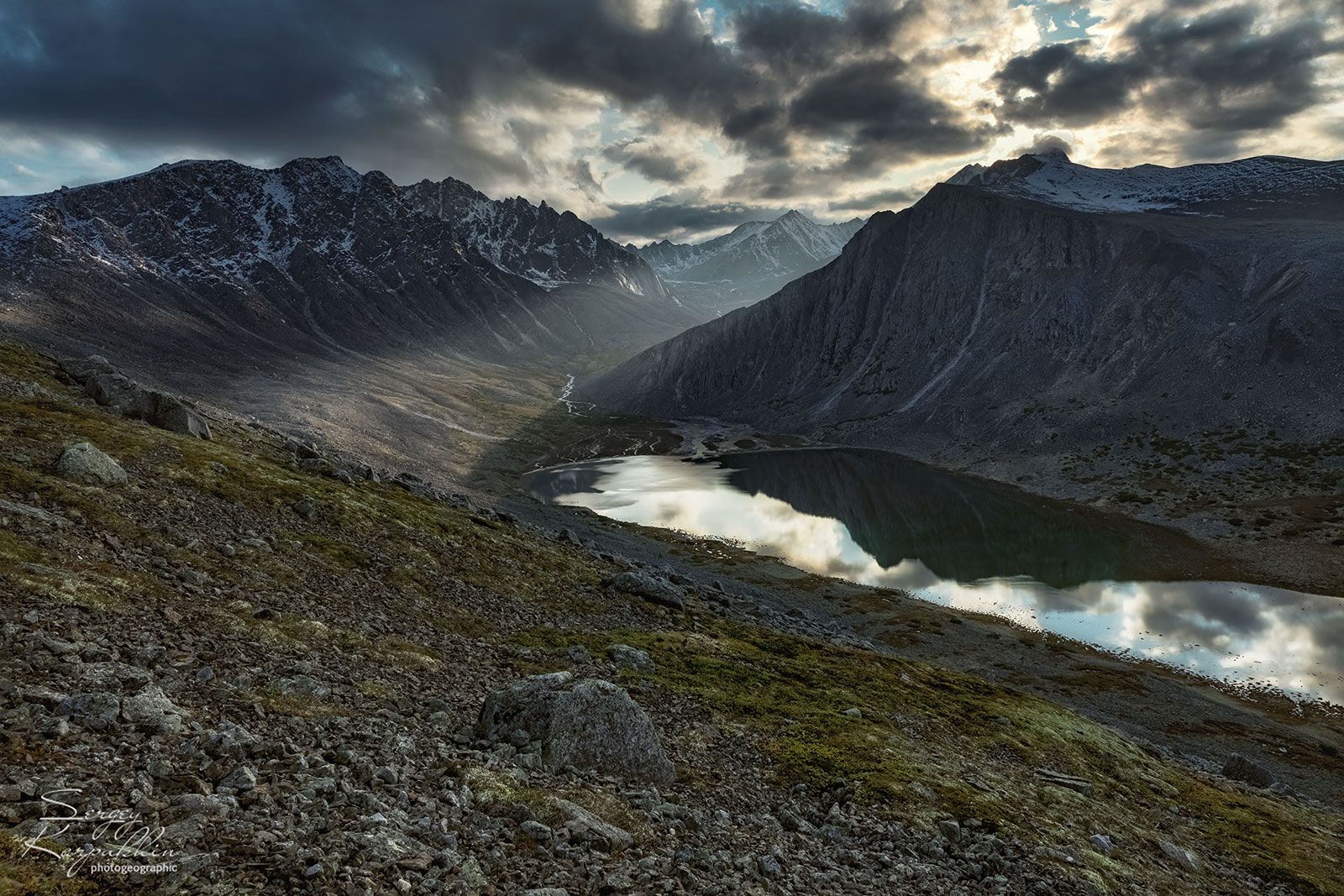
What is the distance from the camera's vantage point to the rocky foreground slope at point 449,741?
10164 mm

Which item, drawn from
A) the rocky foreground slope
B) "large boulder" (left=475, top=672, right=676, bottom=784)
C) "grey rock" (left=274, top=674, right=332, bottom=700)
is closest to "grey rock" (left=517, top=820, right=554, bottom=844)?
the rocky foreground slope

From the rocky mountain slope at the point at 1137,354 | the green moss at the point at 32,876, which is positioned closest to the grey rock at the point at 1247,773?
the green moss at the point at 32,876

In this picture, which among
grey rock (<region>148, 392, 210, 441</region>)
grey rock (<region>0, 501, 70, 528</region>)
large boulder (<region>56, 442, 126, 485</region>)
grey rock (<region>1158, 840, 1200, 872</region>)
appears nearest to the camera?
grey rock (<region>1158, 840, 1200, 872</region>)

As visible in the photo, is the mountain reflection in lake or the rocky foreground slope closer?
the rocky foreground slope

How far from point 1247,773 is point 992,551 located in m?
58.0

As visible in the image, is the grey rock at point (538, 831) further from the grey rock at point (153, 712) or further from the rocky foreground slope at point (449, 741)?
the grey rock at point (153, 712)

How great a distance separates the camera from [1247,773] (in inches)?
1374

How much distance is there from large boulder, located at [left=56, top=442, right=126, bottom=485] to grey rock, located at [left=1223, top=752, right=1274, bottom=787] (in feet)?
187

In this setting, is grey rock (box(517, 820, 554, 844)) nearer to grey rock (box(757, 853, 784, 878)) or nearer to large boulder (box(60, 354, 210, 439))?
grey rock (box(757, 853, 784, 878))

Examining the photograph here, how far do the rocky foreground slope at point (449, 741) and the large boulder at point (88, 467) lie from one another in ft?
0.31

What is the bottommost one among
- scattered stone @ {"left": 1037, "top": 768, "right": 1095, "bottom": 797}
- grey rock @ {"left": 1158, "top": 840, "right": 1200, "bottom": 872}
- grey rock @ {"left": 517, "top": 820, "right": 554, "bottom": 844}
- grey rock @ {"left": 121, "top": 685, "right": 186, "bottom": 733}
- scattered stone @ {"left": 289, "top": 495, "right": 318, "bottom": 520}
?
scattered stone @ {"left": 1037, "top": 768, "right": 1095, "bottom": 797}

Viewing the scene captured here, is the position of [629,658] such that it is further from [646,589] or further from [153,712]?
[153,712]

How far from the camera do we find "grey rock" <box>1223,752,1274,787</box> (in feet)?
114

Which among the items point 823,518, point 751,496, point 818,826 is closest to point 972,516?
point 823,518
